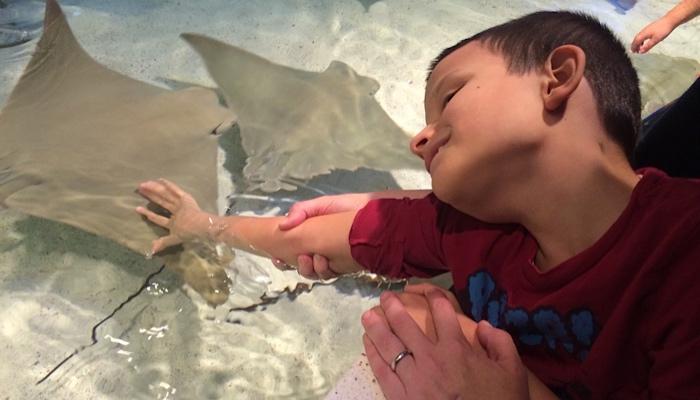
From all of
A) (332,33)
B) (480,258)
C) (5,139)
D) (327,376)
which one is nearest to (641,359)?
(480,258)

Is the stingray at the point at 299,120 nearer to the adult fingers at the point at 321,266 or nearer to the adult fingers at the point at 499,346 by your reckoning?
the adult fingers at the point at 321,266

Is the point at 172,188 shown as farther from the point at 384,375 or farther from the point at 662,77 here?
the point at 662,77

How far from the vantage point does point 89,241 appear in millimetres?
1469

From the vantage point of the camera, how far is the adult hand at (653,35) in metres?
1.93

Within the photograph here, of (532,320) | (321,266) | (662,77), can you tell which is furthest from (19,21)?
(662,77)

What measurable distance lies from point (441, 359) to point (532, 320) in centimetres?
14

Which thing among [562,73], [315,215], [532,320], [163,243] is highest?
[562,73]

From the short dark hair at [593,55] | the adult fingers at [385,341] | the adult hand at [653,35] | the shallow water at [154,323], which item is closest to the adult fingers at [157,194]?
the shallow water at [154,323]

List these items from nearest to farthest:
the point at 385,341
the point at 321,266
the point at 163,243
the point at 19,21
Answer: the point at 385,341 < the point at 321,266 < the point at 163,243 < the point at 19,21

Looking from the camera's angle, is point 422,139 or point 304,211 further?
point 304,211

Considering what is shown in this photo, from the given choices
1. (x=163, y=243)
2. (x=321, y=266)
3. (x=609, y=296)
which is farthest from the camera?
(x=163, y=243)

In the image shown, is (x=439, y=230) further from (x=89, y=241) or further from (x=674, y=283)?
(x=89, y=241)

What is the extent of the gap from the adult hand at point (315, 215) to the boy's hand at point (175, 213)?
20 centimetres

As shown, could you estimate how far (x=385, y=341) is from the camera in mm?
854
